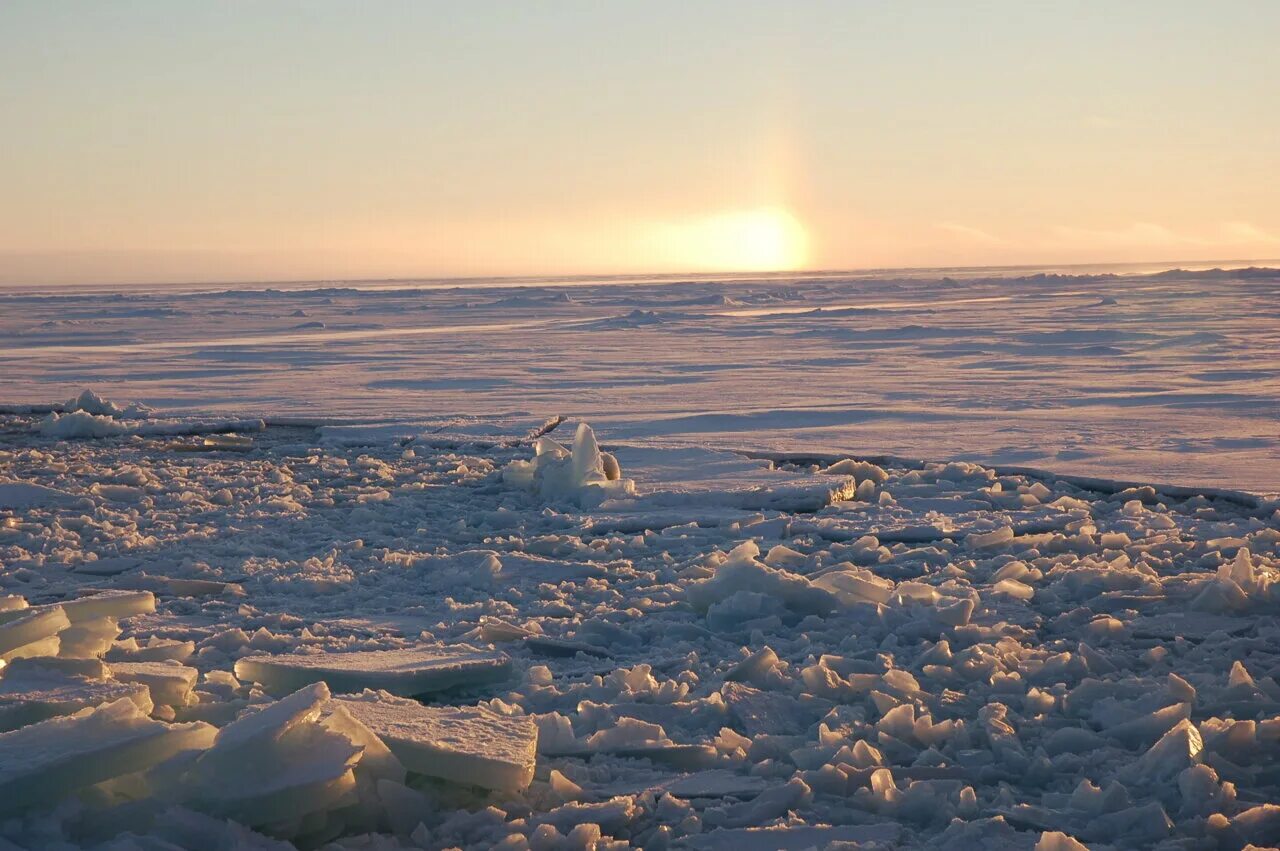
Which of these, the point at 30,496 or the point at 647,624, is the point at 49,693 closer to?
the point at 647,624

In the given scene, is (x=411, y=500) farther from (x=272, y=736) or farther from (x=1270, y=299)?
(x=1270, y=299)

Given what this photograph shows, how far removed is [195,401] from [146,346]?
881 cm

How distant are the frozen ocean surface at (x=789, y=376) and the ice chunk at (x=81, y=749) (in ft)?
17.7

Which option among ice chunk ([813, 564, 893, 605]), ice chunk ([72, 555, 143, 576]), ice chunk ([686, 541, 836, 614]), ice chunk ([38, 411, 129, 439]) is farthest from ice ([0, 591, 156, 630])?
ice chunk ([38, 411, 129, 439])

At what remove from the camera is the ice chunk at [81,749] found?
228 centimetres

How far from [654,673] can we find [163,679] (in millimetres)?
1367

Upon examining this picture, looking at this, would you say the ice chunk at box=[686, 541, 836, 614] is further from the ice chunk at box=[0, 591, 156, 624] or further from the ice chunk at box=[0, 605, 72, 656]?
the ice chunk at box=[0, 605, 72, 656]

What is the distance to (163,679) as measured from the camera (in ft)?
9.47

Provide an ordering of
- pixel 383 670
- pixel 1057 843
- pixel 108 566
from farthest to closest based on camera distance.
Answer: pixel 108 566
pixel 383 670
pixel 1057 843

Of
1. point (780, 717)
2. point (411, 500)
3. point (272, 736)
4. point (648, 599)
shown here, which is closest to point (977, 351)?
point (411, 500)

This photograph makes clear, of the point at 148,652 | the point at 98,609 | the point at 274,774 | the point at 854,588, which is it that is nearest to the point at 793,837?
the point at 274,774

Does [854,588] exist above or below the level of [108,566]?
above

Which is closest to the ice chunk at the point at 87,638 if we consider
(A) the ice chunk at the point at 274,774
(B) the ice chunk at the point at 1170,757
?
(A) the ice chunk at the point at 274,774

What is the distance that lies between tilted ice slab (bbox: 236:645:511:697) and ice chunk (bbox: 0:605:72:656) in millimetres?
487
